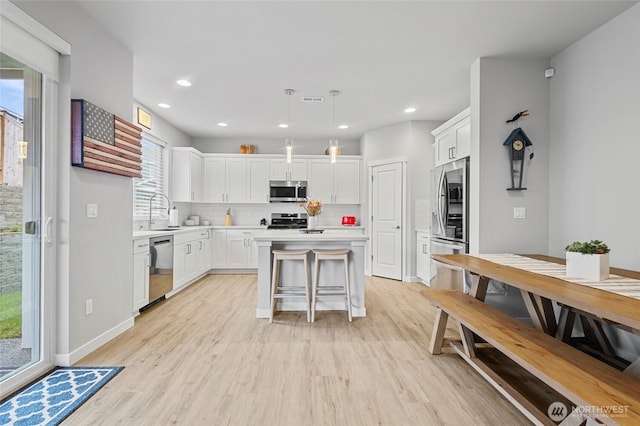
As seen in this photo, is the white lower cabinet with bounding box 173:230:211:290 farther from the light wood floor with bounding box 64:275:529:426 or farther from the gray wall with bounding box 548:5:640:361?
the gray wall with bounding box 548:5:640:361

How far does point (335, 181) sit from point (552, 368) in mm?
5080

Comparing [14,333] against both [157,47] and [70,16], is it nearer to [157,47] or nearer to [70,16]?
[70,16]

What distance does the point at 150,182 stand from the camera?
4.88 meters

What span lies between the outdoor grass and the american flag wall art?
0.99m

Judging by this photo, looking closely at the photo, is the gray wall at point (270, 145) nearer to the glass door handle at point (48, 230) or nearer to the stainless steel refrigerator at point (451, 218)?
the stainless steel refrigerator at point (451, 218)

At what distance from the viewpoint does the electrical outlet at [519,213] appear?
313 cm

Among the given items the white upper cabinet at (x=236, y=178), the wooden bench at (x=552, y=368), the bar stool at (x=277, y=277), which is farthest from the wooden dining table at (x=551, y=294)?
the white upper cabinet at (x=236, y=178)

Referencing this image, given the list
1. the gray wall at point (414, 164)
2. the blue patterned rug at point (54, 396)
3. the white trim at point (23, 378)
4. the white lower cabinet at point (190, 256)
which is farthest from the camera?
the gray wall at point (414, 164)

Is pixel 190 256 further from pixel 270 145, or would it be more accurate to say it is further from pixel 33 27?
pixel 33 27

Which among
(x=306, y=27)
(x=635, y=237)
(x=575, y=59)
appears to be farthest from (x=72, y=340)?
(x=575, y=59)

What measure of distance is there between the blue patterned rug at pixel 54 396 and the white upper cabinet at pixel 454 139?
12.8ft

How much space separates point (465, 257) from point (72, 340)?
3.25 m

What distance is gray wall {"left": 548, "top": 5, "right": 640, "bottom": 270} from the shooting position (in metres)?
2.37

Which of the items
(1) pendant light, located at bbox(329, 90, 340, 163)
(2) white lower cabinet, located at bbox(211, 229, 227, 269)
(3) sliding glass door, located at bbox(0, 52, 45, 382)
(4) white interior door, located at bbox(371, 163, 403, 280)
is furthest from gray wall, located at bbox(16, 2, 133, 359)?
(4) white interior door, located at bbox(371, 163, 403, 280)
